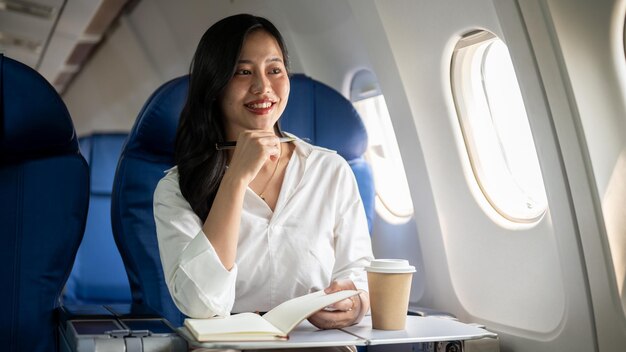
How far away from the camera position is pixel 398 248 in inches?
129

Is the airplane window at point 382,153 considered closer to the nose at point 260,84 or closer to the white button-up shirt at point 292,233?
the white button-up shirt at point 292,233

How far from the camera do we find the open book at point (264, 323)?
1590mm

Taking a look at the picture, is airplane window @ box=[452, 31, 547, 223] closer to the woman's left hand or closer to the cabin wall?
the cabin wall

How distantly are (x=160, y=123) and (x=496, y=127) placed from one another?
1270 mm

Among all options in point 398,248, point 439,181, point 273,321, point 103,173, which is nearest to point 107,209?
point 103,173

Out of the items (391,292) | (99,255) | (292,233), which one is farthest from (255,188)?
(99,255)

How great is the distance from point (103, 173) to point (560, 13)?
2799mm

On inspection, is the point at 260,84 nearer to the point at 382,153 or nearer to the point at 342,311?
the point at 342,311

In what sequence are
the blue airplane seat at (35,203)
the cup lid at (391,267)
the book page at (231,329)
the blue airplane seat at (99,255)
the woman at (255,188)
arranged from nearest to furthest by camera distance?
1. the book page at (231,329)
2. the cup lid at (391,267)
3. the woman at (255,188)
4. the blue airplane seat at (35,203)
5. the blue airplane seat at (99,255)

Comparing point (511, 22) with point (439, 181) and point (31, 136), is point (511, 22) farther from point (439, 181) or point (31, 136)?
point (31, 136)

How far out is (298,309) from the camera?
1731 millimetres

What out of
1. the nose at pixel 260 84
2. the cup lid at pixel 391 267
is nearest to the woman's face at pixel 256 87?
the nose at pixel 260 84

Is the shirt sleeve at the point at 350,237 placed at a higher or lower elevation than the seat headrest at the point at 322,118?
lower

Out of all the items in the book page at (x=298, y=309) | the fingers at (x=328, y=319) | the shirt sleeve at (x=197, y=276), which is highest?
the shirt sleeve at (x=197, y=276)
